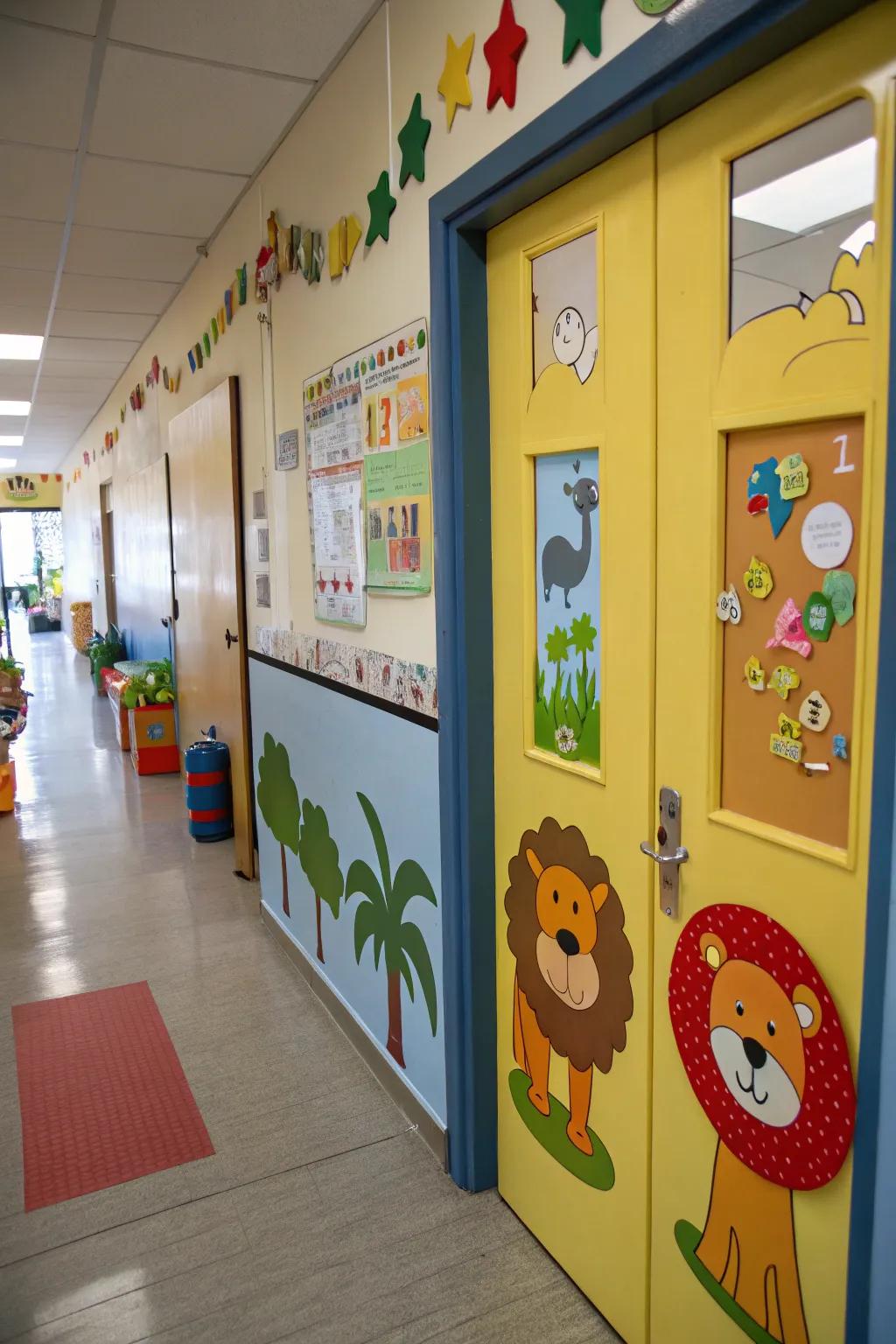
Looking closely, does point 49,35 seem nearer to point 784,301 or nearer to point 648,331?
point 648,331

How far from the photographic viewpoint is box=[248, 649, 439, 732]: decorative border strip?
7.27 feet

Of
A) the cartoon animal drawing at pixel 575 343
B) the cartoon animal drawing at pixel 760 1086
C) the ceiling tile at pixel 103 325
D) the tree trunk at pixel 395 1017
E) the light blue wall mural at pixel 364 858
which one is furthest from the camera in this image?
the ceiling tile at pixel 103 325

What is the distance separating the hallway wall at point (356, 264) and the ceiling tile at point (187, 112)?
6cm

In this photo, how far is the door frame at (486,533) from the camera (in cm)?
117

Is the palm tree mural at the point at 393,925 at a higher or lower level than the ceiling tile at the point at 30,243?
lower

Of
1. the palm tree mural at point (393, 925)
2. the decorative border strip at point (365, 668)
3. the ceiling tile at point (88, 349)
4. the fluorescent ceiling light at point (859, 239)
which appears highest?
the ceiling tile at point (88, 349)

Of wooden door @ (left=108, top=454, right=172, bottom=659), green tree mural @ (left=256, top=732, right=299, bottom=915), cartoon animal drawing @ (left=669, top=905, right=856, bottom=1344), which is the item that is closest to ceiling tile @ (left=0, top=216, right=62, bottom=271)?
wooden door @ (left=108, top=454, right=172, bottom=659)

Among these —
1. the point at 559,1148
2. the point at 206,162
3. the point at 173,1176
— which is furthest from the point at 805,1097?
the point at 206,162

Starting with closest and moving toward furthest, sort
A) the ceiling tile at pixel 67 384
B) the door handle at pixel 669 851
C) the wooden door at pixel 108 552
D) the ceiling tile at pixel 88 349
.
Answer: the door handle at pixel 669 851
the ceiling tile at pixel 88 349
the ceiling tile at pixel 67 384
the wooden door at pixel 108 552

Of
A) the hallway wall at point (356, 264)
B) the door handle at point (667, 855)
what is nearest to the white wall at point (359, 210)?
the hallway wall at point (356, 264)

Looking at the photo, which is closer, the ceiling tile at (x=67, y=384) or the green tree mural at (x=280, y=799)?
the green tree mural at (x=280, y=799)

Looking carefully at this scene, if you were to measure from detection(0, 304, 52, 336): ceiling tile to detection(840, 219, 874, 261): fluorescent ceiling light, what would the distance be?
16.3 feet

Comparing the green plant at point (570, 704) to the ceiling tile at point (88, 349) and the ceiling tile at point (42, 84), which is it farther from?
the ceiling tile at point (88, 349)

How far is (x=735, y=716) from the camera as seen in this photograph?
1429 millimetres
